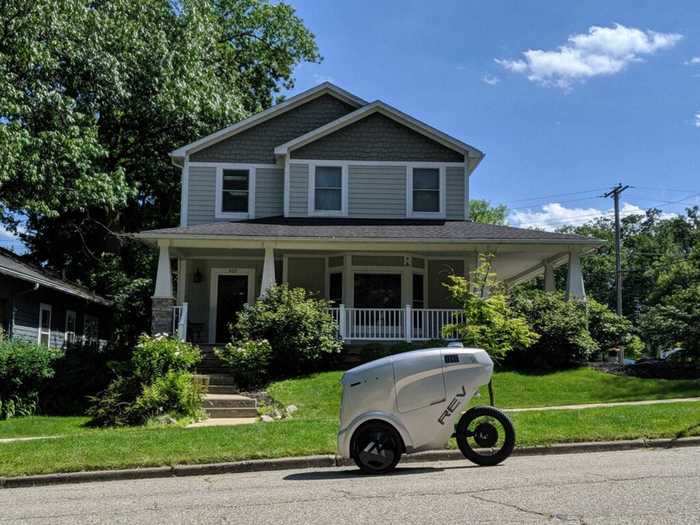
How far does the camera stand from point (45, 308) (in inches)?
859

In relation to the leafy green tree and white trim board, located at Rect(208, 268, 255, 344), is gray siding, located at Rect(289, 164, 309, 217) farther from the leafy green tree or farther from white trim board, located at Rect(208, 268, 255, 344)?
the leafy green tree

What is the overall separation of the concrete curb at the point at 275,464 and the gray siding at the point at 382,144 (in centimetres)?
1325

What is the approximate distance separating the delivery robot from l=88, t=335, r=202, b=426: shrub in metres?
6.21

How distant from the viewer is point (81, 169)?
21.1m

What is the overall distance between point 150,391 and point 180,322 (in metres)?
4.42

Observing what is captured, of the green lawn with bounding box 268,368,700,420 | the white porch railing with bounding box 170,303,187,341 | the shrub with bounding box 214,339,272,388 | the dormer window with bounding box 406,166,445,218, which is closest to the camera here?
the green lawn with bounding box 268,368,700,420

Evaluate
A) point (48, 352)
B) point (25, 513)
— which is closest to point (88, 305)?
point (48, 352)

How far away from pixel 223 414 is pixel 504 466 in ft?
22.9

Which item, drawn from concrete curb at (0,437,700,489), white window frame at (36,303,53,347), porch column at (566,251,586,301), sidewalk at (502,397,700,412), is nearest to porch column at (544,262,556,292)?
porch column at (566,251,586,301)

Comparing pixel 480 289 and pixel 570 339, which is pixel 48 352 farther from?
pixel 570 339

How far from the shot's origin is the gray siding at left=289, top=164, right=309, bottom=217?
849 inches

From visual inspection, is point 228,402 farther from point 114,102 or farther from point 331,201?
point 114,102

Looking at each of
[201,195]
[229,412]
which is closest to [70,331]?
[201,195]

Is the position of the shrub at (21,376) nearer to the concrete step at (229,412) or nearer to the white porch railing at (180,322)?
the white porch railing at (180,322)
